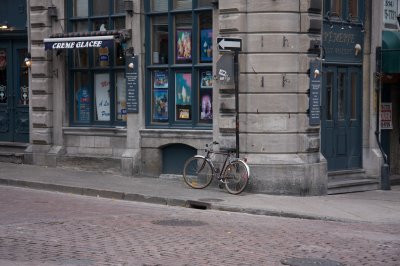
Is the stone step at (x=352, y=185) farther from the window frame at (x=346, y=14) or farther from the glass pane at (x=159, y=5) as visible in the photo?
the glass pane at (x=159, y=5)

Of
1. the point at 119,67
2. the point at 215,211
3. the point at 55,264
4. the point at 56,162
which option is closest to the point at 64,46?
the point at 119,67

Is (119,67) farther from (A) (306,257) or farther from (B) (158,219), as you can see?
(A) (306,257)

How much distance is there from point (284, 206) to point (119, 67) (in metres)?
6.60

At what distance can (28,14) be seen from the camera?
20.8 m

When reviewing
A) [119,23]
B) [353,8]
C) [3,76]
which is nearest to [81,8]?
[119,23]

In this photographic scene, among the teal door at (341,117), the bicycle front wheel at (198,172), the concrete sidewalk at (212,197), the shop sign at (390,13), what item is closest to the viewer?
the concrete sidewalk at (212,197)

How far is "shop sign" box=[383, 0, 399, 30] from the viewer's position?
19.3 meters

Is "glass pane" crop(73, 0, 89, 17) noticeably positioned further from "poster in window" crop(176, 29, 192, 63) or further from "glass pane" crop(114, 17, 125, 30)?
"poster in window" crop(176, 29, 192, 63)

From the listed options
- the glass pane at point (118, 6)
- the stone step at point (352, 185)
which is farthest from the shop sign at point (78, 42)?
the stone step at point (352, 185)

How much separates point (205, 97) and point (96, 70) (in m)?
3.65

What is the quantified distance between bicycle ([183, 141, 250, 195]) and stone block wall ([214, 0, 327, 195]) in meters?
0.39

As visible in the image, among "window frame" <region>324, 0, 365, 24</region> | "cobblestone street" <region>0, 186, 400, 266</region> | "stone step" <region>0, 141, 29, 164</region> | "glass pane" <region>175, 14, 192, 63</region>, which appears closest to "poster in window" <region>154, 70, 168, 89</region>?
"glass pane" <region>175, 14, 192, 63</region>

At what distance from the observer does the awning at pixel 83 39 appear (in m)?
18.3

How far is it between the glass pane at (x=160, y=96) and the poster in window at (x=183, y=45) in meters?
0.58
